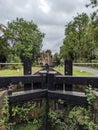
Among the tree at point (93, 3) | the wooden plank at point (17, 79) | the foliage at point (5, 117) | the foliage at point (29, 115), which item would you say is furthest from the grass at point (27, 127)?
the tree at point (93, 3)

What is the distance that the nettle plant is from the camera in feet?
21.9

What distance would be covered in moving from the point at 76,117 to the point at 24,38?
112ft

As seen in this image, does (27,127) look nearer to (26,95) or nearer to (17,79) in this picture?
(26,95)

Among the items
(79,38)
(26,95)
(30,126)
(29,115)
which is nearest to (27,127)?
(30,126)

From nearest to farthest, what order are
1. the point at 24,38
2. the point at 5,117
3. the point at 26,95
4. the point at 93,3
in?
the point at 5,117, the point at 26,95, the point at 93,3, the point at 24,38

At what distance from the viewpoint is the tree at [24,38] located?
126ft

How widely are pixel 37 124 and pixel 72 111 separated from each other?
1.13 m

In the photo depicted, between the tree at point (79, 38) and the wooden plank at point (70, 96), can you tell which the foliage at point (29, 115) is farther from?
the tree at point (79, 38)

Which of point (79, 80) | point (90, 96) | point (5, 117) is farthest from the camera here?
point (79, 80)

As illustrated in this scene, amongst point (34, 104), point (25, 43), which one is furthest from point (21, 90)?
point (25, 43)

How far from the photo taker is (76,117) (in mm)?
7090

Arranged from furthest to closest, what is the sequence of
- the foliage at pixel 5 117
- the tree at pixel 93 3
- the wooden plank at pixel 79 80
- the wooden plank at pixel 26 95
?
the tree at pixel 93 3, the wooden plank at pixel 79 80, the wooden plank at pixel 26 95, the foliage at pixel 5 117

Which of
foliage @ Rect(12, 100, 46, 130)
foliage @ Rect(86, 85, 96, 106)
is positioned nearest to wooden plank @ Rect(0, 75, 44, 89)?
foliage @ Rect(12, 100, 46, 130)

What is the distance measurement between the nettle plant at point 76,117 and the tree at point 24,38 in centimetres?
2957
